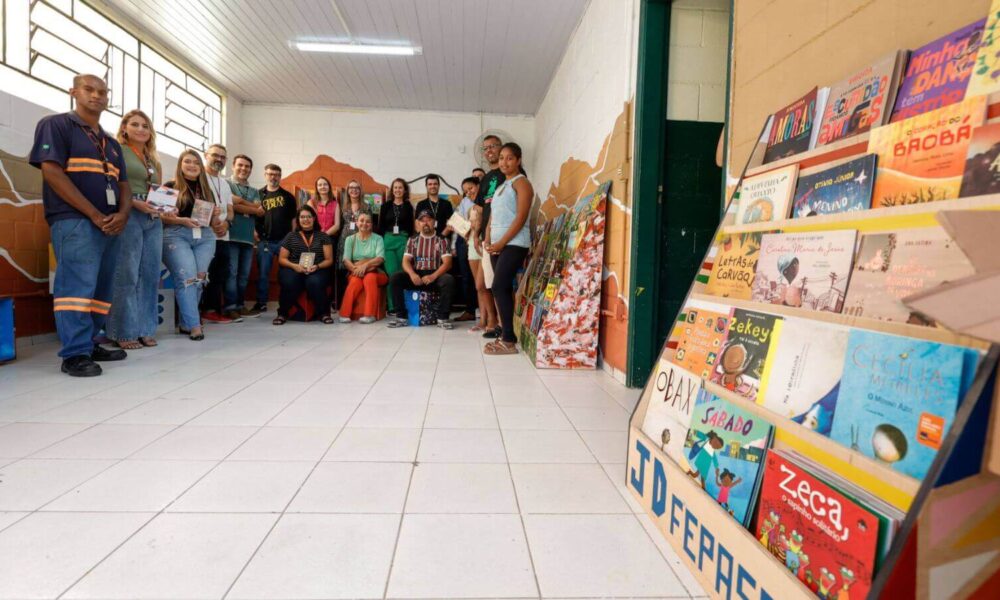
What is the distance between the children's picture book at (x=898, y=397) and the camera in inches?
26.5

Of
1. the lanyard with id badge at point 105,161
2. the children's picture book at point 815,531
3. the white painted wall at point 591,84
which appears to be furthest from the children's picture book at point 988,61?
the lanyard with id badge at point 105,161

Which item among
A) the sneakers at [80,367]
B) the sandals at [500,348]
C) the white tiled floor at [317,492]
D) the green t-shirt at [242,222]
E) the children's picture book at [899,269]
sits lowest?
the white tiled floor at [317,492]

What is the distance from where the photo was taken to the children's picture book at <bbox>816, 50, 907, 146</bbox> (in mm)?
1039

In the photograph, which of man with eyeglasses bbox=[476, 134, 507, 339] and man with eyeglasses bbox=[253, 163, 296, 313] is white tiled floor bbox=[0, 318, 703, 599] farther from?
man with eyeglasses bbox=[253, 163, 296, 313]

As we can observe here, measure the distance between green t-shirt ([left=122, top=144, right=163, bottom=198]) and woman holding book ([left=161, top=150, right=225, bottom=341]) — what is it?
1.07 ft

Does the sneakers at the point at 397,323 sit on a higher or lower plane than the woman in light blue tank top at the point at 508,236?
lower

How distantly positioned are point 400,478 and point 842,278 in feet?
4.26

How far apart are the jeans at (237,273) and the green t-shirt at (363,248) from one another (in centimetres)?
104

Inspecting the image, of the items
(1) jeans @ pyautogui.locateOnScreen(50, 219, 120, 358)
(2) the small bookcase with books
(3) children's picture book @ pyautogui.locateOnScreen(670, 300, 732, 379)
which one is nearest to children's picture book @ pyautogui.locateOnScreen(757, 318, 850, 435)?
(2) the small bookcase with books

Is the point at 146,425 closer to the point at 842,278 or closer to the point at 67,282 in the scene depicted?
the point at 67,282

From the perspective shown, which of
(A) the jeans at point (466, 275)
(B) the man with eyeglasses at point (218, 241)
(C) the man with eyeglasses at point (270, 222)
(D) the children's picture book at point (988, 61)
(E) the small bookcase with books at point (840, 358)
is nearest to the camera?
(E) the small bookcase with books at point (840, 358)

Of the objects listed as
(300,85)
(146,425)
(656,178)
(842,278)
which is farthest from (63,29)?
(842,278)

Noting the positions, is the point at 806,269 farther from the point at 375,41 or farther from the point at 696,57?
the point at 375,41

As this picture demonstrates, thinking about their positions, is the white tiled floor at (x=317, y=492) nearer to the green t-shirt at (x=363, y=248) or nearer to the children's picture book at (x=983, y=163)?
the children's picture book at (x=983, y=163)
